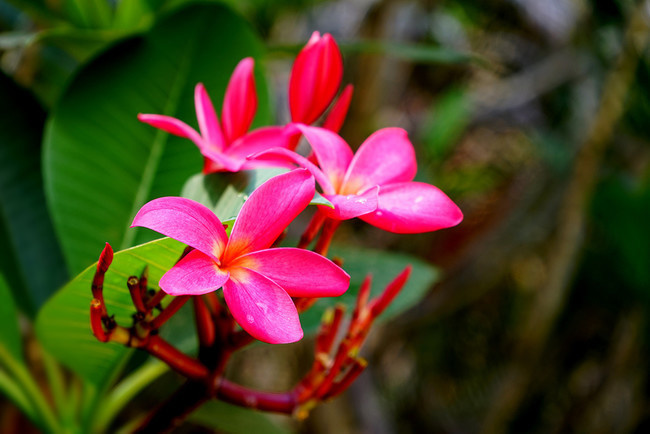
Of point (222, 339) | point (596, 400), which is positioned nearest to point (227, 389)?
point (222, 339)

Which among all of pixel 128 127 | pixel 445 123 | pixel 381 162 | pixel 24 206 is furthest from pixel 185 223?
pixel 445 123

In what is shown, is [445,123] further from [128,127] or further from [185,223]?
[185,223]

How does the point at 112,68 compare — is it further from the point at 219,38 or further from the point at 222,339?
the point at 222,339

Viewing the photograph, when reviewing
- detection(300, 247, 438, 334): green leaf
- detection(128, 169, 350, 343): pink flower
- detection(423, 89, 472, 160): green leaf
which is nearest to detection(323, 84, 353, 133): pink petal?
detection(128, 169, 350, 343): pink flower

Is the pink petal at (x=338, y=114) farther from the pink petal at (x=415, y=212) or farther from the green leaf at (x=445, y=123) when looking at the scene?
the green leaf at (x=445, y=123)

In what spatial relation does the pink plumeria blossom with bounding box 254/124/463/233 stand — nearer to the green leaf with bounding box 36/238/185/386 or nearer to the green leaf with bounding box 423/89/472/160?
the green leaf with bounding box 36/238/185/386
